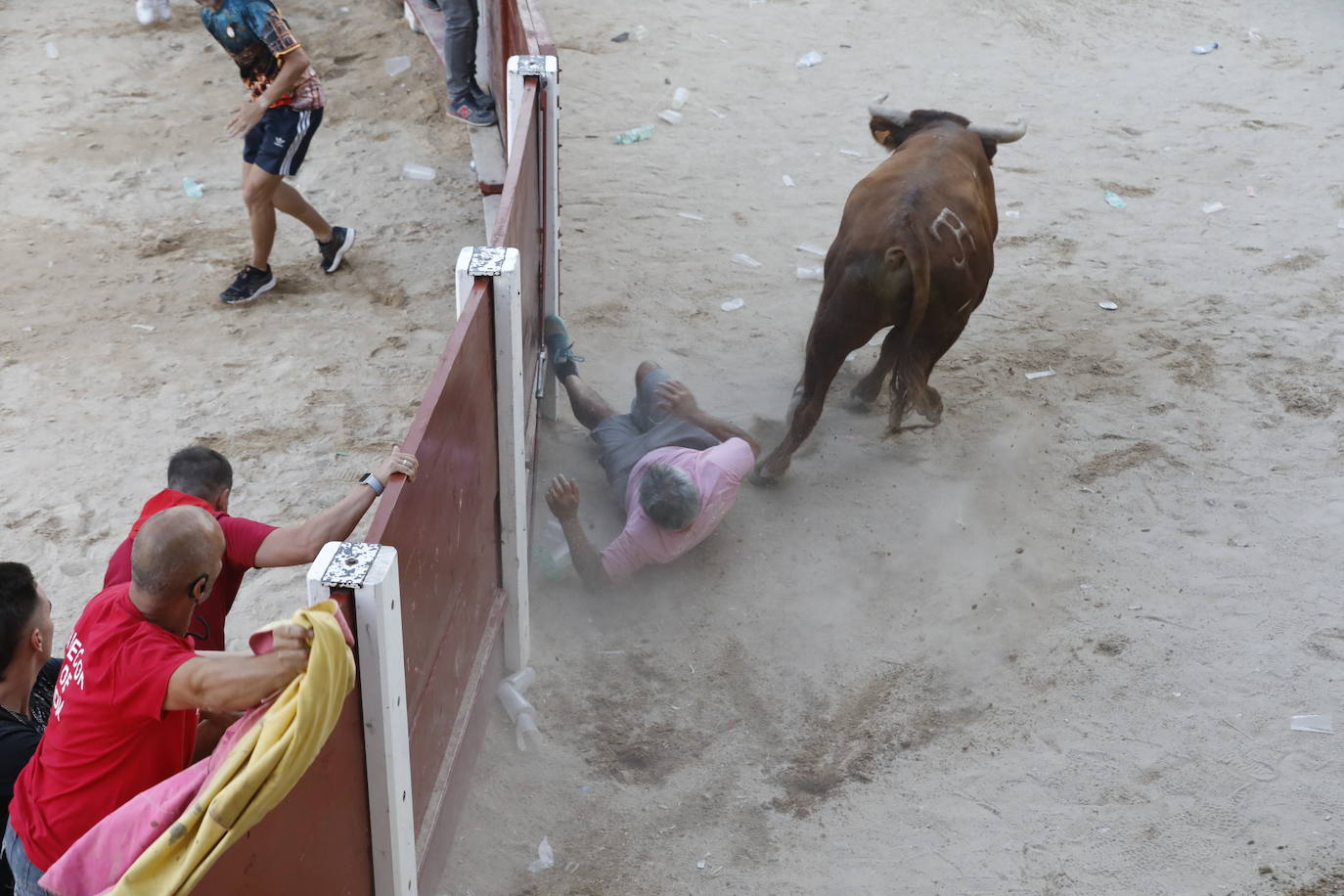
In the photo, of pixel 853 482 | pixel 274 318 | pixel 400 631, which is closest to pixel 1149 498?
pixel 853 482

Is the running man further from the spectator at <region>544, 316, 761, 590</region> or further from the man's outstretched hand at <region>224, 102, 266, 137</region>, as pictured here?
the spectator at <region>544, 316, 761, 590</region>

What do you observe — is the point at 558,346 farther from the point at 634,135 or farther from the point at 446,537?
the point at 634,135

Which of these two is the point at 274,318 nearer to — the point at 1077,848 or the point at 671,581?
the point at 671,581

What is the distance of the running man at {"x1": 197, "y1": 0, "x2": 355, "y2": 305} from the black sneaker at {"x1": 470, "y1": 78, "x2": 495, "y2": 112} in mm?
829

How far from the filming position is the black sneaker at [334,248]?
6.16m

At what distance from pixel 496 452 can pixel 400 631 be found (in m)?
1.32

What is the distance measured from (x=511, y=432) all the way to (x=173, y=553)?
4.52 ft

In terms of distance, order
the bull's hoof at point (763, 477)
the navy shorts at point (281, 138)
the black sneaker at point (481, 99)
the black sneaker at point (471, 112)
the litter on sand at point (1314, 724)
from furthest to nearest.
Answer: the black sneaker at point (481, 99) → the black sneaker at point (471, 112) → the navy shorts at point (281, 138) → the bull's hoof at point (763, 477) → the litter on sand at point (1314, 724)

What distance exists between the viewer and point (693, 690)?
3961 mm

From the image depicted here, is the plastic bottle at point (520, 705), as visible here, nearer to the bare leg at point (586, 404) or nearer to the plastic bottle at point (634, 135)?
the bare leg at point (586, 404)

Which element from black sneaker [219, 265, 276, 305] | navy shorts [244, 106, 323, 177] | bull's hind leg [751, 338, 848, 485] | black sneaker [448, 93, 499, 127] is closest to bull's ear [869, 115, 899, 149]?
bull's hind leg [751, 338, 848, 485]

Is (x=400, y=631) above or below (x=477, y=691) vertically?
above

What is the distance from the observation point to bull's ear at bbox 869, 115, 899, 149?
17.7ft

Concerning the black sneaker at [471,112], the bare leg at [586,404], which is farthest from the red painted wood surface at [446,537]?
the black sneaker at [471,112]
